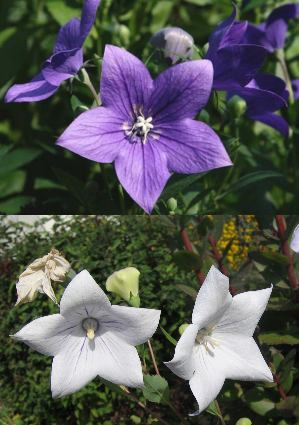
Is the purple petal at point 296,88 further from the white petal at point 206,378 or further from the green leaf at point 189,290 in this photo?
the white petal at point 206,378

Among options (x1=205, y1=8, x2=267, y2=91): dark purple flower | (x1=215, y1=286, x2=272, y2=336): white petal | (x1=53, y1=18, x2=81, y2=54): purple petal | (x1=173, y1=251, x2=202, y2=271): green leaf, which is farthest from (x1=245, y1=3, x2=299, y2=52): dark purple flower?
(x1=215, y1=286, x2=272, y2=336): white petal

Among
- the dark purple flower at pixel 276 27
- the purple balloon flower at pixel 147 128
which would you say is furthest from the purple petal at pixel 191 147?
the dark purple flower at pixel 276 27

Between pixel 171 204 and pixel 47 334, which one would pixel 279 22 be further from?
pixel 47 334

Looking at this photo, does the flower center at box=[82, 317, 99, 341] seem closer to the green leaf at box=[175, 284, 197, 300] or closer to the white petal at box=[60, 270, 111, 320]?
the white petal at box=[60, 270, 111, 320]

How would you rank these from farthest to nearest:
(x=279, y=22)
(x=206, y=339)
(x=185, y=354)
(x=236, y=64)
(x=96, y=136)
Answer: (x=279, y=22) < (x=236, y=64) < (x=96, y=136) < (x=206, y=339) < (x=185, y=354)

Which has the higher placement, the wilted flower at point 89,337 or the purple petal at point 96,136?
the purple petal at point 96,136

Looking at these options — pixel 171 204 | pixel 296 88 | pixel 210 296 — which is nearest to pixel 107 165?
pixel 171 204
